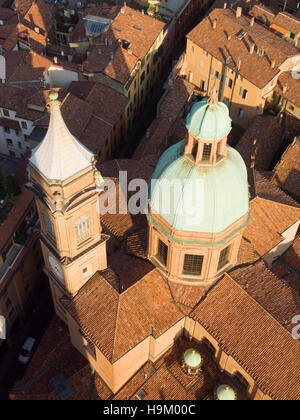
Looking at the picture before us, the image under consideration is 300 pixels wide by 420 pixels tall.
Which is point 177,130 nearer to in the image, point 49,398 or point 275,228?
point 275,228

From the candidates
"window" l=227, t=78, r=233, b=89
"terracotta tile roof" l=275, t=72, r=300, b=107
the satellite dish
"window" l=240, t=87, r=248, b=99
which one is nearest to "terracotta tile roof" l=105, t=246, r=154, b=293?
"window" l=240, t=87, r=248, b=99

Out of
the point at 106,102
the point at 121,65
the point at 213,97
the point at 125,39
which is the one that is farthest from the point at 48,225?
the point at 125,39

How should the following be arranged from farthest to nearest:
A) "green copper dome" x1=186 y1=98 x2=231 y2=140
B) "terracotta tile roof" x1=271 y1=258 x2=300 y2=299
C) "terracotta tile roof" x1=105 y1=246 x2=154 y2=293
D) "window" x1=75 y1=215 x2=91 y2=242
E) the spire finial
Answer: "terracotta tile roof" x1=271 y1=258 x2=300 y2=299 < "terracotta tile roof" x1=105 y1=246 x2=154 y2=293 < "window" x1=75 y1=215 x2=91 y2=242 < "green copper dome" x1=186 y1=98 x2=231 y2=140 < the spire finial

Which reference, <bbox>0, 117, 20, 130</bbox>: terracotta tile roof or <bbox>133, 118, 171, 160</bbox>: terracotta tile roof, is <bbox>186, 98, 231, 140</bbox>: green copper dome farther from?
<bbox>0, 117, 20, 130</bbox>: terracotta tile roof

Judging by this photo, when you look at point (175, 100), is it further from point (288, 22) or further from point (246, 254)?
point (246, 254)

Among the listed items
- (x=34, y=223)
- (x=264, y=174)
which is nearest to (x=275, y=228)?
(x=264, y=174)

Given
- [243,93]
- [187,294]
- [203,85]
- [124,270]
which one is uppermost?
[243,93]
